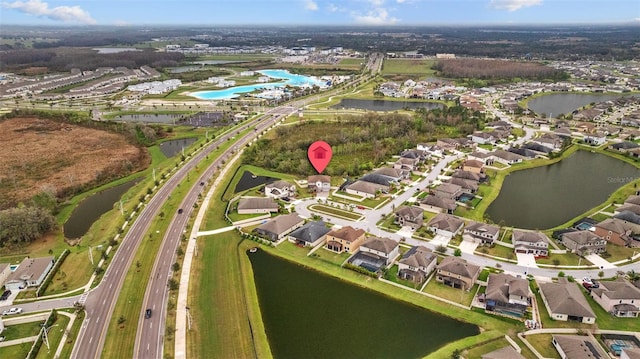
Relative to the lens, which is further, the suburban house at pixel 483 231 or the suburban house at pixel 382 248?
the suburban house at pixel 483 231

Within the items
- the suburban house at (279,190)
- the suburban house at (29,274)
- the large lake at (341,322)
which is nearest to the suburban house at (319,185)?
the suburban house at (279,190)

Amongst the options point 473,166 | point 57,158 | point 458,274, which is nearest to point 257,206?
point 458,274

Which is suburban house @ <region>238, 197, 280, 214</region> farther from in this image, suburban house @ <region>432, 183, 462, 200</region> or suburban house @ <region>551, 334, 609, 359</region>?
suburban house @ <region>551, 334, 609, 359</region>

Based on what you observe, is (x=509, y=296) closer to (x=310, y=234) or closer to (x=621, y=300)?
(x=621, y=300)

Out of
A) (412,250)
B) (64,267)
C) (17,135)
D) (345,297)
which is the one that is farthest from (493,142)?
(17,135)

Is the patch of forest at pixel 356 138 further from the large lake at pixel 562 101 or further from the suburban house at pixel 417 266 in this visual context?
the large lake at pixel 562 101

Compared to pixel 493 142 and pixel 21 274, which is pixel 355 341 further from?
pixel 493 142
